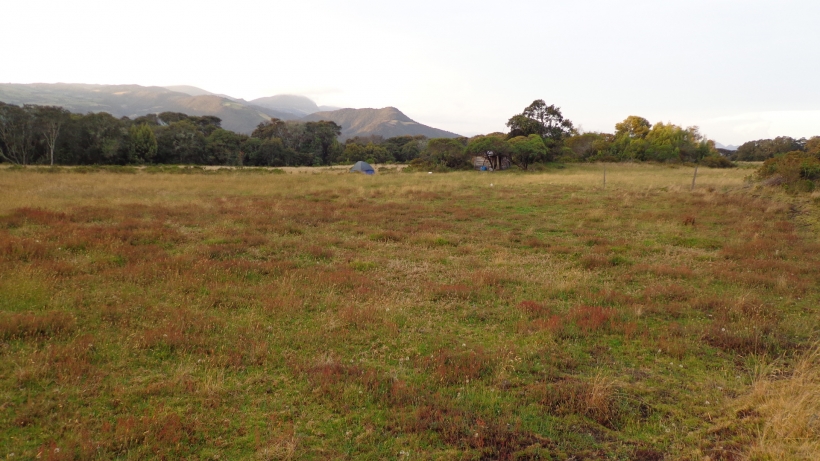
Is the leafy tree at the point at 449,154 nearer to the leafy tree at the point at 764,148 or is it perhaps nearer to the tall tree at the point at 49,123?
the tall tree at the point at 49,123

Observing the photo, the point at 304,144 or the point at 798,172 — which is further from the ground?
the point at 304,144

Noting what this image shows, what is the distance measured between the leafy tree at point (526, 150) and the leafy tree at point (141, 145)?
4866 cm

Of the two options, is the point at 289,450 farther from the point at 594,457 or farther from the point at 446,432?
the point at 594,457

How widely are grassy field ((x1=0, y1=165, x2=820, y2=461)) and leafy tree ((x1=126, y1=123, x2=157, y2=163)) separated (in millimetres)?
49565

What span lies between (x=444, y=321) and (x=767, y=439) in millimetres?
4210

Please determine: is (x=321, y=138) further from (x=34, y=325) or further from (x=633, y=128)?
Answer: (x=34, y=325)

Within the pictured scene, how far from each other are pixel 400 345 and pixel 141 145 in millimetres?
62884

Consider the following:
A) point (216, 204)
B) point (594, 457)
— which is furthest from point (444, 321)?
point (216, 204)

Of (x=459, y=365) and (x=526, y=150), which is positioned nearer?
(x=459, y=365)

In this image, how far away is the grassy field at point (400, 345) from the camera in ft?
13.4

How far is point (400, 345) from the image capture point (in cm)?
612

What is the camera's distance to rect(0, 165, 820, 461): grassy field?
4.08 m

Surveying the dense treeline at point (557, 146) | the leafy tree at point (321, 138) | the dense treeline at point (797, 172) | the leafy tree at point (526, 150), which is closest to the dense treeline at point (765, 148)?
the dense treeline at point (557, 146)

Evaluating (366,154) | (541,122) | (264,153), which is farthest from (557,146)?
(264,153)
